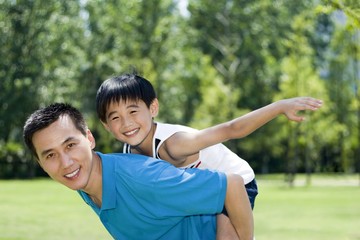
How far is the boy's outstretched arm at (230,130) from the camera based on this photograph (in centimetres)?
348

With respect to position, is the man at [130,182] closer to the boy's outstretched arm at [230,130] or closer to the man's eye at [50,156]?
the man's eye at [50,156]

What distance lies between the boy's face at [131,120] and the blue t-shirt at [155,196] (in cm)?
89

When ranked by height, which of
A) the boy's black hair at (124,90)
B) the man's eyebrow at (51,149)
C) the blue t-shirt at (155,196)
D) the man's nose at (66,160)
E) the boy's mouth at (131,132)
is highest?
the boy's black hair at (124,90)

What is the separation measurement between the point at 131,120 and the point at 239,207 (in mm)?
1190

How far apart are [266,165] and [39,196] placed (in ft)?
87.1

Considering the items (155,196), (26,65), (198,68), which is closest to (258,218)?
(155,196)

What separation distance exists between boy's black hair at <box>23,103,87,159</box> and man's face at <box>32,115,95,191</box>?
18 millimetres

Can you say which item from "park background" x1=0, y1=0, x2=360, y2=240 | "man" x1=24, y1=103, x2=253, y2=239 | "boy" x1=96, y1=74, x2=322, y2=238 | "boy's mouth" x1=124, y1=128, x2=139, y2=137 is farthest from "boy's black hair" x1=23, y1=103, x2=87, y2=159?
"park background" x1=0, y1=0, x2=360, y2=240

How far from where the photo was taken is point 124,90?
369 cm

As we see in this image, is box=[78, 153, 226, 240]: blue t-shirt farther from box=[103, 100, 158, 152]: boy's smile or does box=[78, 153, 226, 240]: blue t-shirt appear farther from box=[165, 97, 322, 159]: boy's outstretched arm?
box=[103, 100, 158, 152]: boy's smile

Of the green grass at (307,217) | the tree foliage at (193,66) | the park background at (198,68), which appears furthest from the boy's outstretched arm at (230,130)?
the tree foliage at (193,66)

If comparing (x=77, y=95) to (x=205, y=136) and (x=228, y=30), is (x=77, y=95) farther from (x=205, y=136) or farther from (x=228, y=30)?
(x=205, y=136)

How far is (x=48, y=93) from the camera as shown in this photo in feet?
116

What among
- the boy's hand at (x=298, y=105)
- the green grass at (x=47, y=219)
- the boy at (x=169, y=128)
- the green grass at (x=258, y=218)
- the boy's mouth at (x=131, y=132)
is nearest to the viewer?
the boy's hand at (x=298, y=105)
